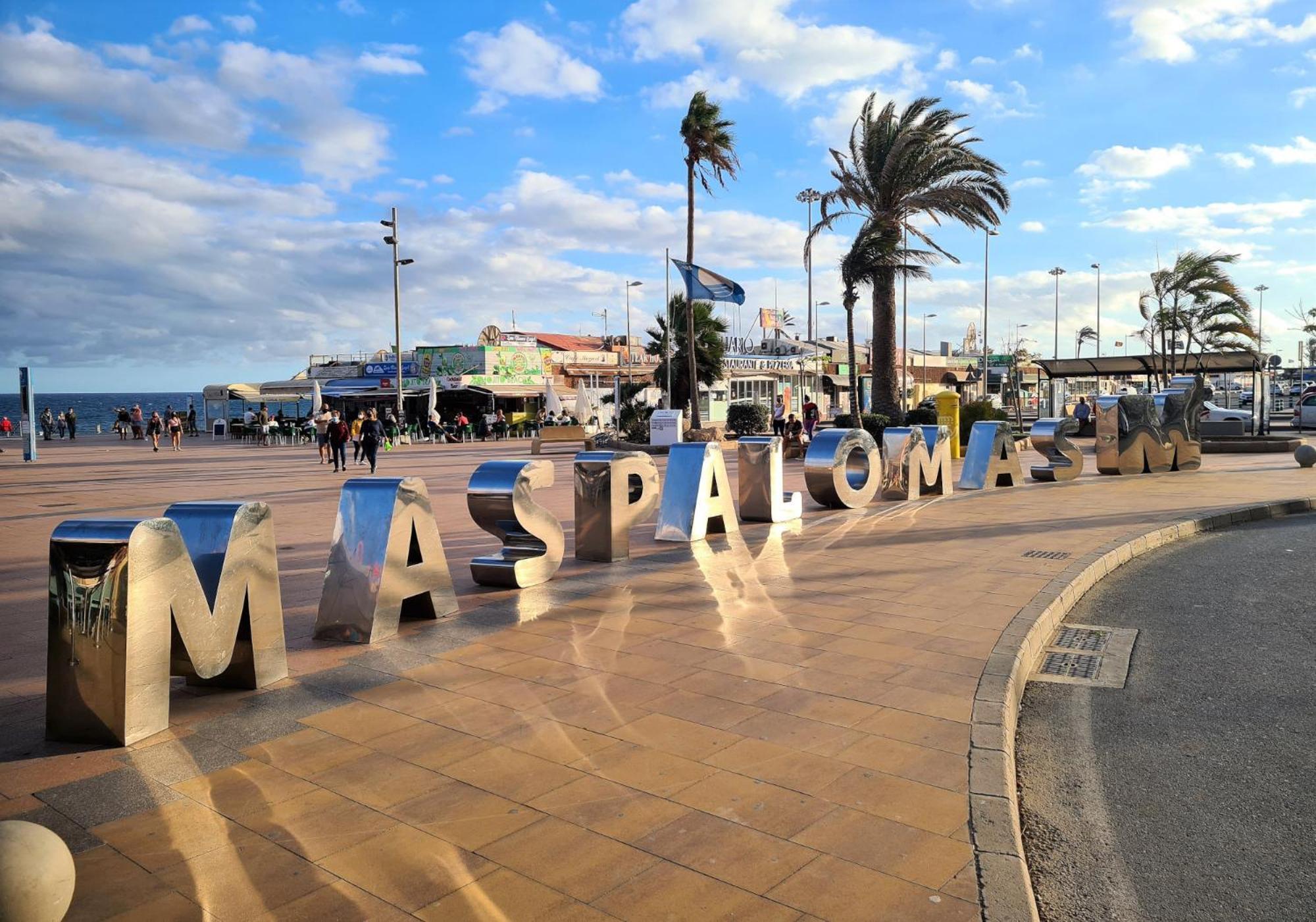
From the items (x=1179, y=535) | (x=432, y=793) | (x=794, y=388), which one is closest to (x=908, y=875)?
(x=432, y=793)

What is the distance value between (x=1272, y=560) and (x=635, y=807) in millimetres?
9415

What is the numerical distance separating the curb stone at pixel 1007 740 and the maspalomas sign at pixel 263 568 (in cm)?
410

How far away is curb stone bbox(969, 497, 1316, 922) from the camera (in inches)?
139

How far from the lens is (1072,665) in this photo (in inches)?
266

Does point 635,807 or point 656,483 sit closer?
point 635,807

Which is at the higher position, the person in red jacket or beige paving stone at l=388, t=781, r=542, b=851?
the person in red jacket

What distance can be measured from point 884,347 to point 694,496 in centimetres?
1764

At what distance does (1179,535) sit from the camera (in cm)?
1234

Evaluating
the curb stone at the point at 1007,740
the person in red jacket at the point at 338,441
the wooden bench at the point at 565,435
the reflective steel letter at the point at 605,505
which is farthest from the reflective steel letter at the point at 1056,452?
the wooden bench at the point at 565,435

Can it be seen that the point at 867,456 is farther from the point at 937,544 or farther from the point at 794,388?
the point at 794,388

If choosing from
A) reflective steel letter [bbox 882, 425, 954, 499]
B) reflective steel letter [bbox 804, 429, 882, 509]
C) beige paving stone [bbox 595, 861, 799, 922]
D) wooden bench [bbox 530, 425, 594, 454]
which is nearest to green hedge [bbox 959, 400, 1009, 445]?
reflective steel letter [bbox 882, 425, 954, 499]

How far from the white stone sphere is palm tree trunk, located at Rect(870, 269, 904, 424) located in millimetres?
25560

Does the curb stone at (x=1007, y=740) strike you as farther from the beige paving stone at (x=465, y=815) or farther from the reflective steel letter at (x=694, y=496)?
the reflective steel letter at (x=694, y=496)

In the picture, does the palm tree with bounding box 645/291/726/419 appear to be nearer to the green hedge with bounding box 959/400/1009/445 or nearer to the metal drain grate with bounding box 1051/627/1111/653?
the green hedge with bounding box 959/400/1009/445
